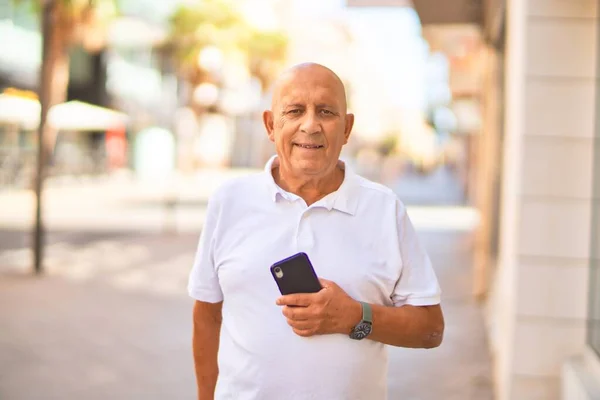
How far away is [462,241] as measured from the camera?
611 inches

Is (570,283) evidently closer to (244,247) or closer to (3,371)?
(244,247)

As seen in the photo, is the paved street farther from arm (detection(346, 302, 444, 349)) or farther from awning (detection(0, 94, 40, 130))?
awning (detection(0, 94, 40, 130))

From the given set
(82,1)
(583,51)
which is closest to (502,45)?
(583,51)

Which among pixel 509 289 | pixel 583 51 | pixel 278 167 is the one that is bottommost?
pixel 509 289

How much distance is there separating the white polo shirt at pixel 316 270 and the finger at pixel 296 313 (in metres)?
0.09

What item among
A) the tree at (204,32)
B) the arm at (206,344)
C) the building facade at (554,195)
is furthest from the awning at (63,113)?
the arm at (206,344)

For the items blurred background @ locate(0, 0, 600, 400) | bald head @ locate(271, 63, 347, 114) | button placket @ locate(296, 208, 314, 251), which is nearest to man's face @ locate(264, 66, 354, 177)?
bald head @ locate(271, 63, 347, 114)

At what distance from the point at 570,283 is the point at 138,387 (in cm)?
295

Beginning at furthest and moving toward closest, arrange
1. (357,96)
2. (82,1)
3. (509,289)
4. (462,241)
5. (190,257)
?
(357,96) → (82,1) → (462,241) → (190,257) → (509,289)

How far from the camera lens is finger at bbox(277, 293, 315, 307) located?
195 centimetres

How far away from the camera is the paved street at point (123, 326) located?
225 inches

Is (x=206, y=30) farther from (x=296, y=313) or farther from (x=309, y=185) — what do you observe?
(x=296, y=313)

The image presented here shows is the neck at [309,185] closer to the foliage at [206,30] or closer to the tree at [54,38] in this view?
the tree at [54,38]

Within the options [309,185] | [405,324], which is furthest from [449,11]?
[405,324]
